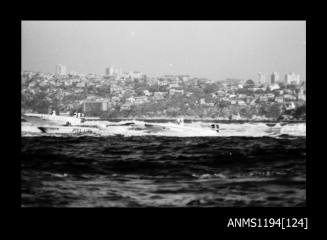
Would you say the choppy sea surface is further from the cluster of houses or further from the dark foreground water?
the cluster of houses

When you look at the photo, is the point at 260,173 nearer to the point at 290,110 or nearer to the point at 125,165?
the point at 290,110

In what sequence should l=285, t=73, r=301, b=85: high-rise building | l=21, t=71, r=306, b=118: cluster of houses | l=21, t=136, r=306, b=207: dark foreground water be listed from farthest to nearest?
l=21, t=71, r=306, b=118: cluster of houses → l=285, t=73, r=301, b=85: high-rise building → l=21, t=136, r=306, b=207: dark foreground water

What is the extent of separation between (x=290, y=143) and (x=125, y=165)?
86.4 inches

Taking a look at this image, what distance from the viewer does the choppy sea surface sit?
471 centimetres

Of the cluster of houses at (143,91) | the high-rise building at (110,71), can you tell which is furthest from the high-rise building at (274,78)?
the high-rise building at (110,71)

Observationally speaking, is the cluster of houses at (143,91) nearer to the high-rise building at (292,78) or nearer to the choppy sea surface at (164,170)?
the high-rise building at (292,78)

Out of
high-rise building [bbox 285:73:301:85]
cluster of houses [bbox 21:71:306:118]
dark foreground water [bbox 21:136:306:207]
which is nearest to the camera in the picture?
dark foreground water [bbox 21:136:306:207]

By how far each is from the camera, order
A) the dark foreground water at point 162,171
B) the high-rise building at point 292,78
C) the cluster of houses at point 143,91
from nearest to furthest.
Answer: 1. the dark foreground water at point 162,171
2. the high-rise building at point 292,78
3. the cluster of houses at point 143,91

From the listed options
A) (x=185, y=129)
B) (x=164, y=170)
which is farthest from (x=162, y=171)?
(x=185, y=129)

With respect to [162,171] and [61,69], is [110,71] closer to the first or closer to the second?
[61,69]

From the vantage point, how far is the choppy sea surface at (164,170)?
471cm

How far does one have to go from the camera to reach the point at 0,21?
480 cm

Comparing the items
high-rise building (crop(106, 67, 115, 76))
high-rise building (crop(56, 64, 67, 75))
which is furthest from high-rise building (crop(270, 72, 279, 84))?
high-rise building (crop(56, 64, 67, 75))

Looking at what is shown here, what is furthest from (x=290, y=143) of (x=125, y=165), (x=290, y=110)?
(x=125, y=165)
